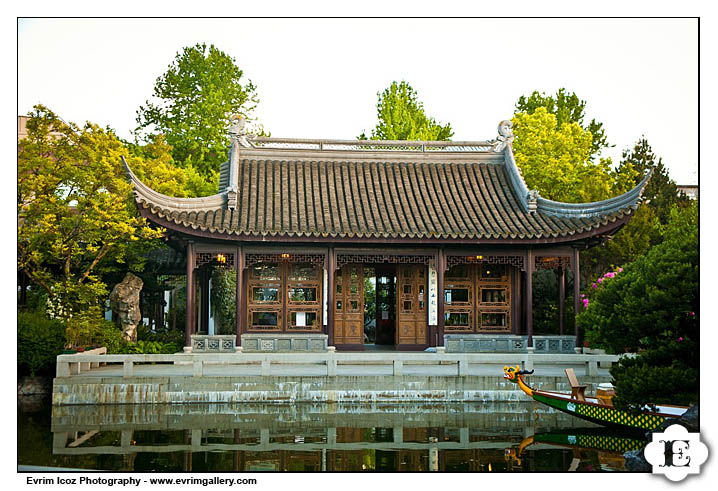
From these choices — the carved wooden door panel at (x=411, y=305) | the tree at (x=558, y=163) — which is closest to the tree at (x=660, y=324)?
the carved wooden door panel at (x=411, y=305)

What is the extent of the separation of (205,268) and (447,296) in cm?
647

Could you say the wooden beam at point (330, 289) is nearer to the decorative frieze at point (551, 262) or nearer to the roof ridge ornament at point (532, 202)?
the decorative frieze at point (551, 262)

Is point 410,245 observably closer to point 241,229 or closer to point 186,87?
point 241,229

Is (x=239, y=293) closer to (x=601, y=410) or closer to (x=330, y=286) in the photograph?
(x=330, y=286)

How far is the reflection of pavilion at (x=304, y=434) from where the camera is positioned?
30.4 feet

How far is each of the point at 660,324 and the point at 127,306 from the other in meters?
12.6

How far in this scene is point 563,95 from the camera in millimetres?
34625

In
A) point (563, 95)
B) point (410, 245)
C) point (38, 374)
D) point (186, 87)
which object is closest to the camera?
point (38, 374)

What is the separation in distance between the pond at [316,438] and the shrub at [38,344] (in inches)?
54.8

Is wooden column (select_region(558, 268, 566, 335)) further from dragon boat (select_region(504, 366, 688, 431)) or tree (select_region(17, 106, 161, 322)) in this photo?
tree (select_region(17, 106, 161, 322))

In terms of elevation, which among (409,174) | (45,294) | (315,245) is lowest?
(45,294)

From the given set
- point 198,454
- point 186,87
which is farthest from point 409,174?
point 186,87

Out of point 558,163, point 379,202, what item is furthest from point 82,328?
point 558,163

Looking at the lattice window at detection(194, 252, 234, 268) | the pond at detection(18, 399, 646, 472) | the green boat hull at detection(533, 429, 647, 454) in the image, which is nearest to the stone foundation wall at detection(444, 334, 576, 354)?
the pond at detection(18, 399, 646, 472)
